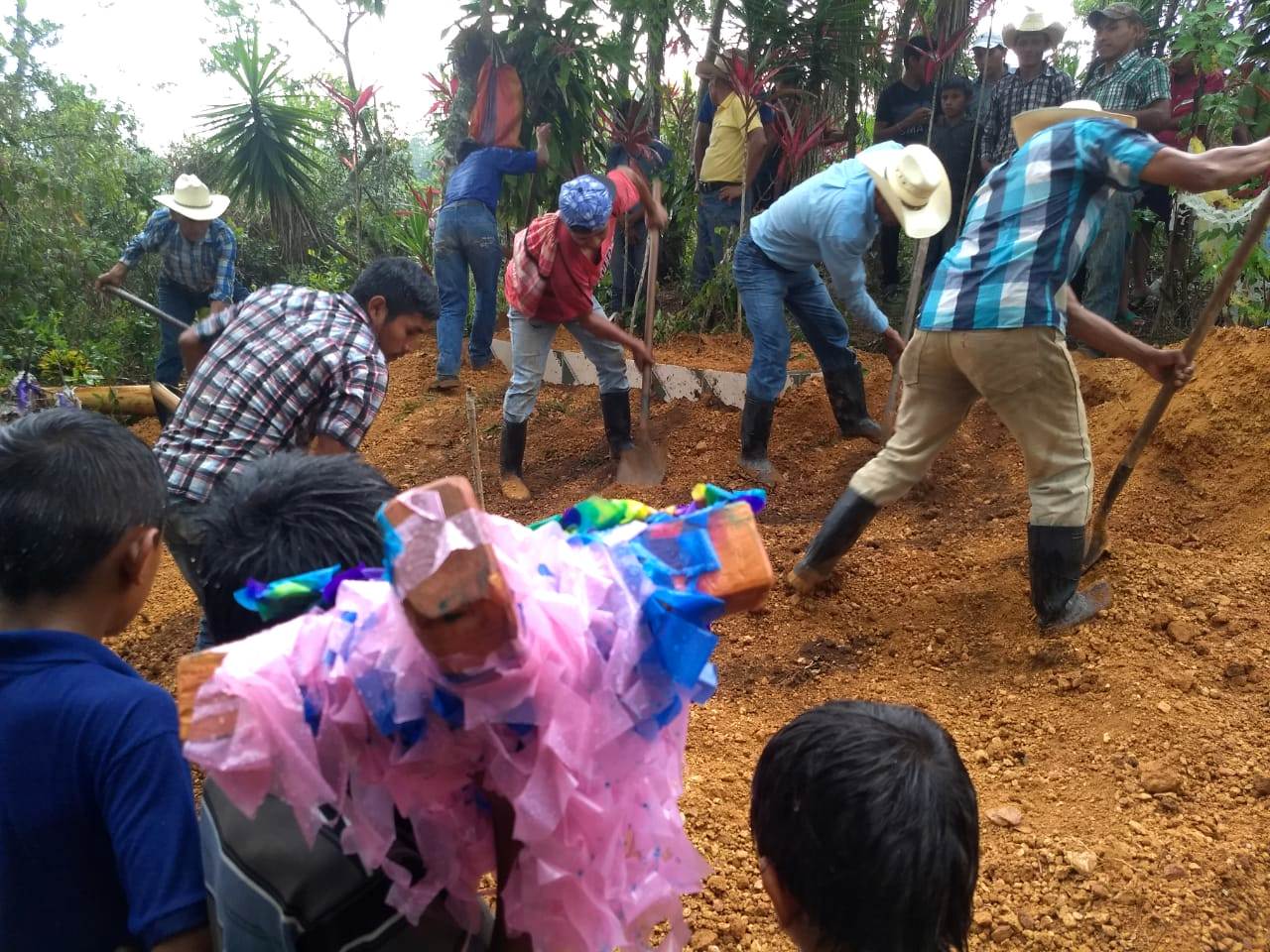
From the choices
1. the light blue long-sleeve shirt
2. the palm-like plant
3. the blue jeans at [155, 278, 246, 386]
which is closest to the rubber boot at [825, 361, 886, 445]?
the light blue long-sleeve shirt

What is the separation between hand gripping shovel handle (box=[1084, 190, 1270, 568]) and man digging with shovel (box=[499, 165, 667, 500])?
2.32 meters

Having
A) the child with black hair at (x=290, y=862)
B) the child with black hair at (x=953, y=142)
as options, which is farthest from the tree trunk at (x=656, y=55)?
the child with black hair at (x=290, y=862)

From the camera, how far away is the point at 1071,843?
80.5 inches

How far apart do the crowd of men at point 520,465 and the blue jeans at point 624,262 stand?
1172mm

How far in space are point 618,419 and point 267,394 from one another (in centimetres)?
266

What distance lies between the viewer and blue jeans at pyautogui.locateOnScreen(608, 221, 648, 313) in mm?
6605

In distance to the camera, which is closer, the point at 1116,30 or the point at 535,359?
the point at 535,359

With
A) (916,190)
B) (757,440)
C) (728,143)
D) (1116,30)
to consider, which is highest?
(1116,30)

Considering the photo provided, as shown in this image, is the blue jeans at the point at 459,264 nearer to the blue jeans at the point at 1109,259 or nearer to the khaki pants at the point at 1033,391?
the khaki pants at the point at 1033,391

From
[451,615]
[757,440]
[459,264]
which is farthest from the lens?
[459,264]

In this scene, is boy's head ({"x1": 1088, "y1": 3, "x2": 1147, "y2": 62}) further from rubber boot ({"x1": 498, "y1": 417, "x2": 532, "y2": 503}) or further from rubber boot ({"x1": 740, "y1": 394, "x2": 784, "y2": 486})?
rubber boot ({"x1": 498, "y1": 417, "x2": 532, "y2": 503})

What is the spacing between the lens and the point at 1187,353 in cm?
277

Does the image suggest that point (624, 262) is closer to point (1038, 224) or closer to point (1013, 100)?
point (1013, 100)

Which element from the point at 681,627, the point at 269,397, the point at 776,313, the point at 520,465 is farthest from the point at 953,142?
the point at 681,627
